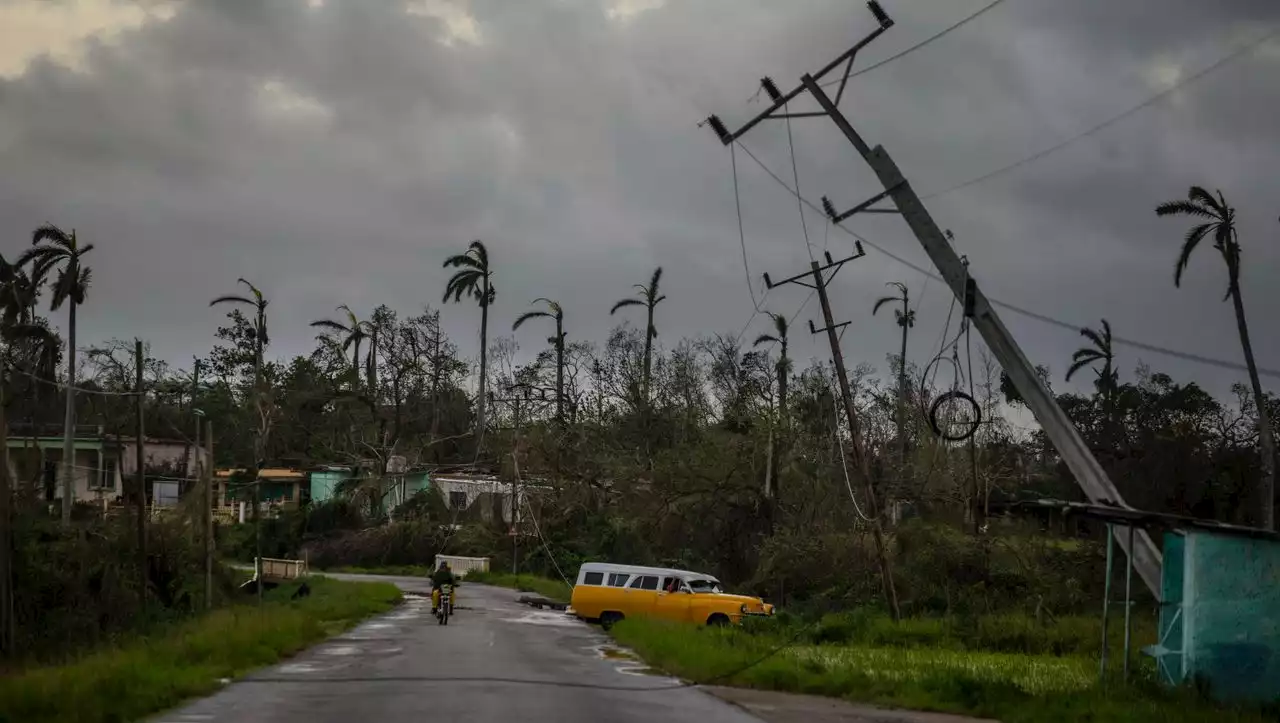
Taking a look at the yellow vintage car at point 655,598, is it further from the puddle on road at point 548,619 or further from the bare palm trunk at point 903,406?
the bare palm trunk at point 903,406

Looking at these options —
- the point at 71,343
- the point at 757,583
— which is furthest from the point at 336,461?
the point at 757,583

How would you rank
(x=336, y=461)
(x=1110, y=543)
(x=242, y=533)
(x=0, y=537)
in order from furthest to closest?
(x=336, y=461) < (x=242, y=533) < (x=0, y=537) < (x=1110, y=543)

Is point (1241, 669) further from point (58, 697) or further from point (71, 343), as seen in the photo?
point (71, 343)

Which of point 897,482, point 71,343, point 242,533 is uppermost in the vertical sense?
point 71,343

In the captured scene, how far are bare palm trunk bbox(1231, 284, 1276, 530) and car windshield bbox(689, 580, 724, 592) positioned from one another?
15.5m

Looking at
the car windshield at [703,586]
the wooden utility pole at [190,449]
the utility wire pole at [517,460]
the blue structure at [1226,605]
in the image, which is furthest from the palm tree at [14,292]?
the blue structure at [1226,605]

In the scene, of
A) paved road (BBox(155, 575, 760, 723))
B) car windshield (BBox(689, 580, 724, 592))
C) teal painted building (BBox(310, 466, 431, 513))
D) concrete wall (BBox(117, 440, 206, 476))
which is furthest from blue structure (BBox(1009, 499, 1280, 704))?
concrete wall (BBox(117, 440, 206, 476))

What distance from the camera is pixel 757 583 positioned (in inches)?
1823

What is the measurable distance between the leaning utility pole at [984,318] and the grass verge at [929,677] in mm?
2821

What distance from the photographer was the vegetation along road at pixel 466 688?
15.4 m

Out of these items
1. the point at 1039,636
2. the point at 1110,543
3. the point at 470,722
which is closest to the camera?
the point at 470,722

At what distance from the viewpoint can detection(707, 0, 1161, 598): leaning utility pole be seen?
796 inches

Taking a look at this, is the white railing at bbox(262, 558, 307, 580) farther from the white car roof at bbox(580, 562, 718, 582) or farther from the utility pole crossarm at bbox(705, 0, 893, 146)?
the utility pole crossarm at bbox(705, 0, 893, 146)

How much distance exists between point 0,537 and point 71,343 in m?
26.6
